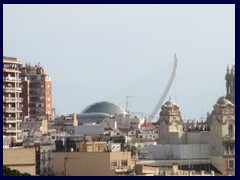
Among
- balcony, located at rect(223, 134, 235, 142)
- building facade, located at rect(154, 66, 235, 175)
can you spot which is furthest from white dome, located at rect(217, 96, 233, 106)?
balcony, located at rect(223, 134, 235, 142)

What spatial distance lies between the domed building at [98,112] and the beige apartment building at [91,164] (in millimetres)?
36282

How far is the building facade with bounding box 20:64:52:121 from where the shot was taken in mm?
74875

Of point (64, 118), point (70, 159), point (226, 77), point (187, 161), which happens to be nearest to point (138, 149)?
point (187, 161)

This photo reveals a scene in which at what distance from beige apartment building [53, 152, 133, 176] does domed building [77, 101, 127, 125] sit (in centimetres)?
3628

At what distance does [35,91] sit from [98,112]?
7.58 meters

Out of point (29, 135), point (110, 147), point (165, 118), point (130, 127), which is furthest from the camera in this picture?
point (130, 127)

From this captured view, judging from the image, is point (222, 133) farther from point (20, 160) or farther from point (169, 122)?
point (20, 160)

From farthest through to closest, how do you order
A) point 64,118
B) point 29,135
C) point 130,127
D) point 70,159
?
1. point 64,118
2. point 130,127
3. point 29,135
4. point 70,159

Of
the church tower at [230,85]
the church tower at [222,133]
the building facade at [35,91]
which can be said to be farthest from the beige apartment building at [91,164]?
the building facade at [35,91]

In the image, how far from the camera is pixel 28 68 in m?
75.8

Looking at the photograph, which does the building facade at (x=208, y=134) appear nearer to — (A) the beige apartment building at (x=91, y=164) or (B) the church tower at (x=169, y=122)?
(B) the church tower at (x=169, y=122)

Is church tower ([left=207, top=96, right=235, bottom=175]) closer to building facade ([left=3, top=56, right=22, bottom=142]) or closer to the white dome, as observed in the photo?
the white dome
